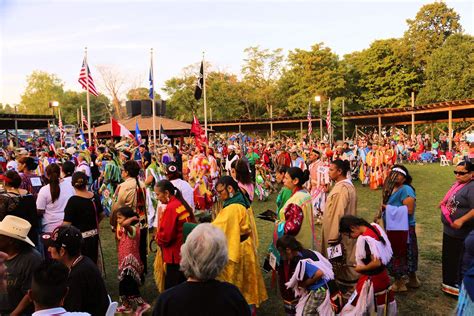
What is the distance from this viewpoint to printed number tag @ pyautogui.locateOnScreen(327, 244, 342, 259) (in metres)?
4.46

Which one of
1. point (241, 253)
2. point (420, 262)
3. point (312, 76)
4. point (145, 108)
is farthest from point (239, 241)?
point (312, 76)

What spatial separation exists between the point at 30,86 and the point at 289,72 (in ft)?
161

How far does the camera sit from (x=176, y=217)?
447 cm

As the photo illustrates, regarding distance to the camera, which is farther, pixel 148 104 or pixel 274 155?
pixel 148 104

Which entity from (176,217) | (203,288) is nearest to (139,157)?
(176,217)

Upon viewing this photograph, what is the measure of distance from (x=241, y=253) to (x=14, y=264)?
2.09 meters

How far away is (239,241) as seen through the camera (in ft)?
13.4

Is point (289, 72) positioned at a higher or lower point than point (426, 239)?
higher

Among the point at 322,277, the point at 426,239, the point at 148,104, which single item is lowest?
the point at 426,239

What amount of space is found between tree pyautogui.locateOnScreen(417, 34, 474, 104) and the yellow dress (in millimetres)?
37019

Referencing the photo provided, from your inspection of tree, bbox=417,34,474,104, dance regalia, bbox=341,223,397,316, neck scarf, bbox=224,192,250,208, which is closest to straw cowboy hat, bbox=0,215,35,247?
neck scarf, bbox=224,192,250,208

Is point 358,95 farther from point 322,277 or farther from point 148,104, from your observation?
point 322,277

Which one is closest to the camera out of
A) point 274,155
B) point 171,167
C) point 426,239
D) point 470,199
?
point 470,199

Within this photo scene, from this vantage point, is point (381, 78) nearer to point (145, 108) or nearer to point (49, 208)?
point (145, 108)
